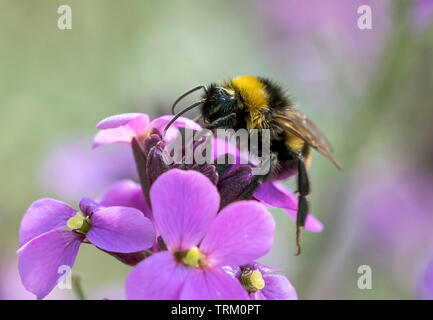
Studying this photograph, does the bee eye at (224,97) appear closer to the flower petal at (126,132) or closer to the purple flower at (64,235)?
the flower petal at (126,132)

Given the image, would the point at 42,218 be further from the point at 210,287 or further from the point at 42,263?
the point at 210,287

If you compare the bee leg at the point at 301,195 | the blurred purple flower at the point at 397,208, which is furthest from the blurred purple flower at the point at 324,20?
the bee leg at the point at 301,195

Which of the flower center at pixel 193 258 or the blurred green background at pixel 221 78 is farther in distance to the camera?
the blurred green background at pixel 221 78

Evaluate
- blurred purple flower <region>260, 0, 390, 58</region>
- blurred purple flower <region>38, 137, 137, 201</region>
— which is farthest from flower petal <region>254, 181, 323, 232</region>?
blurred purple flower <region>260, 0, 390, 58</region>

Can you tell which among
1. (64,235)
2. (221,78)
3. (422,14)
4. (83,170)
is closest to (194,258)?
(64,235)

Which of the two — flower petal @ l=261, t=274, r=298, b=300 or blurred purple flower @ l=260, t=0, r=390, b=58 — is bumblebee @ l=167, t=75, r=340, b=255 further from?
blurred purple flower @ l=260, t=0, r=390, b=58
